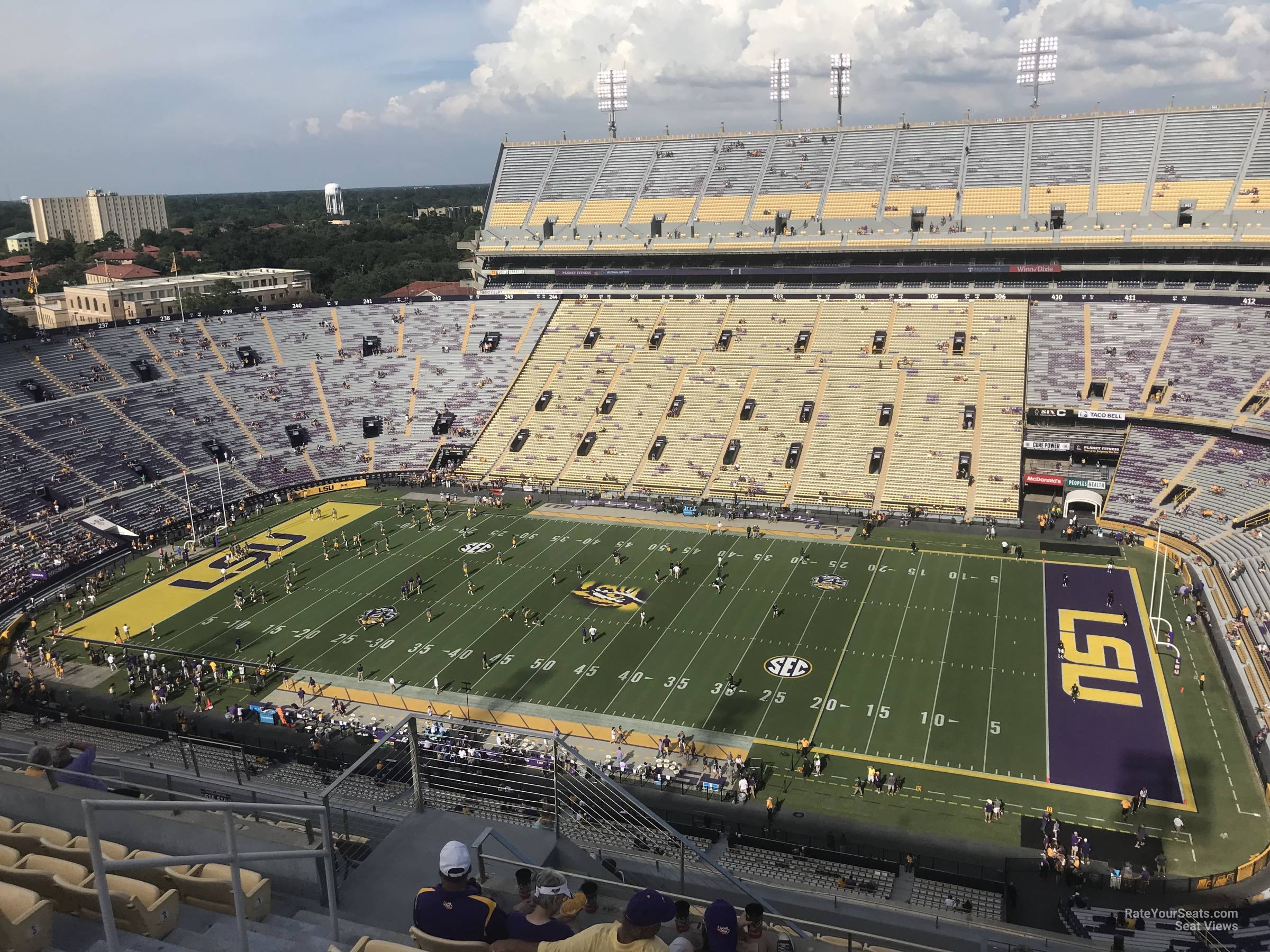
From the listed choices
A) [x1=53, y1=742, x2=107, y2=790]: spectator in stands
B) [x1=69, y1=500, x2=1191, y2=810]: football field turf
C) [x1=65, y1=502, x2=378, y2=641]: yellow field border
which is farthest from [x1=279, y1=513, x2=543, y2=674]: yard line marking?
[x1=53, y1=742, x2=107, y2=790]: spectator in stands

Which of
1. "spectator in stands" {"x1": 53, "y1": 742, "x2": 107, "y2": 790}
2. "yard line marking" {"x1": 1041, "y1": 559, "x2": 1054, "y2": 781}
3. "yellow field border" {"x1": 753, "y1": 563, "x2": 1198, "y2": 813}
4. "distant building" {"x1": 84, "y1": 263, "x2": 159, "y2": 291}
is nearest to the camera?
"spectator in stands" {"x1": 53, "y1": 742, "x2": 107, "y2": 790}

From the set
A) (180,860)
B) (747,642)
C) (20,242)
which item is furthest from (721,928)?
(20,242)

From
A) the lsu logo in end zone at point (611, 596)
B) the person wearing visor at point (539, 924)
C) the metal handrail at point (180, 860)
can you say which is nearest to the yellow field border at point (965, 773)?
the lsu logo in end zone at point (611, 596)

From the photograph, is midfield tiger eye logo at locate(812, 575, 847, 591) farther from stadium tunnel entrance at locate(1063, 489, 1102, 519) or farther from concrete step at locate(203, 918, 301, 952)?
concrete step at locate(203, 918, 301, 952)

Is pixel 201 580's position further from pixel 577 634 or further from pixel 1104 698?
pixel 1104 698

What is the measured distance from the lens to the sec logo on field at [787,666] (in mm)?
28875

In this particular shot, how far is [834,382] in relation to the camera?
52.5 metres

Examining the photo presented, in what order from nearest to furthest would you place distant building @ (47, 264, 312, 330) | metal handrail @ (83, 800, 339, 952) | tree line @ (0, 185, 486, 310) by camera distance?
metal handrail @ (83, 800, 339, 952) → distant building @ (47, 264, 312, 330) → tree line @ (0, 185, 486, 310)

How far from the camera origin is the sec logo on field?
28.9 meters

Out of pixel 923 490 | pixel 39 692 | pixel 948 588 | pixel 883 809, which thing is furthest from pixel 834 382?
pixel 39 692

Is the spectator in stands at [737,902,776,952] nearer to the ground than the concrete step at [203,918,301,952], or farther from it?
nearer to the ground

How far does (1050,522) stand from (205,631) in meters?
35.3

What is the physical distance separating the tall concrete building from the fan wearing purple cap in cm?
19037

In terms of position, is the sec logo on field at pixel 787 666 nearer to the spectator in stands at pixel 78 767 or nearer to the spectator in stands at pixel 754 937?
the spectator in stands at pixel 78 767
